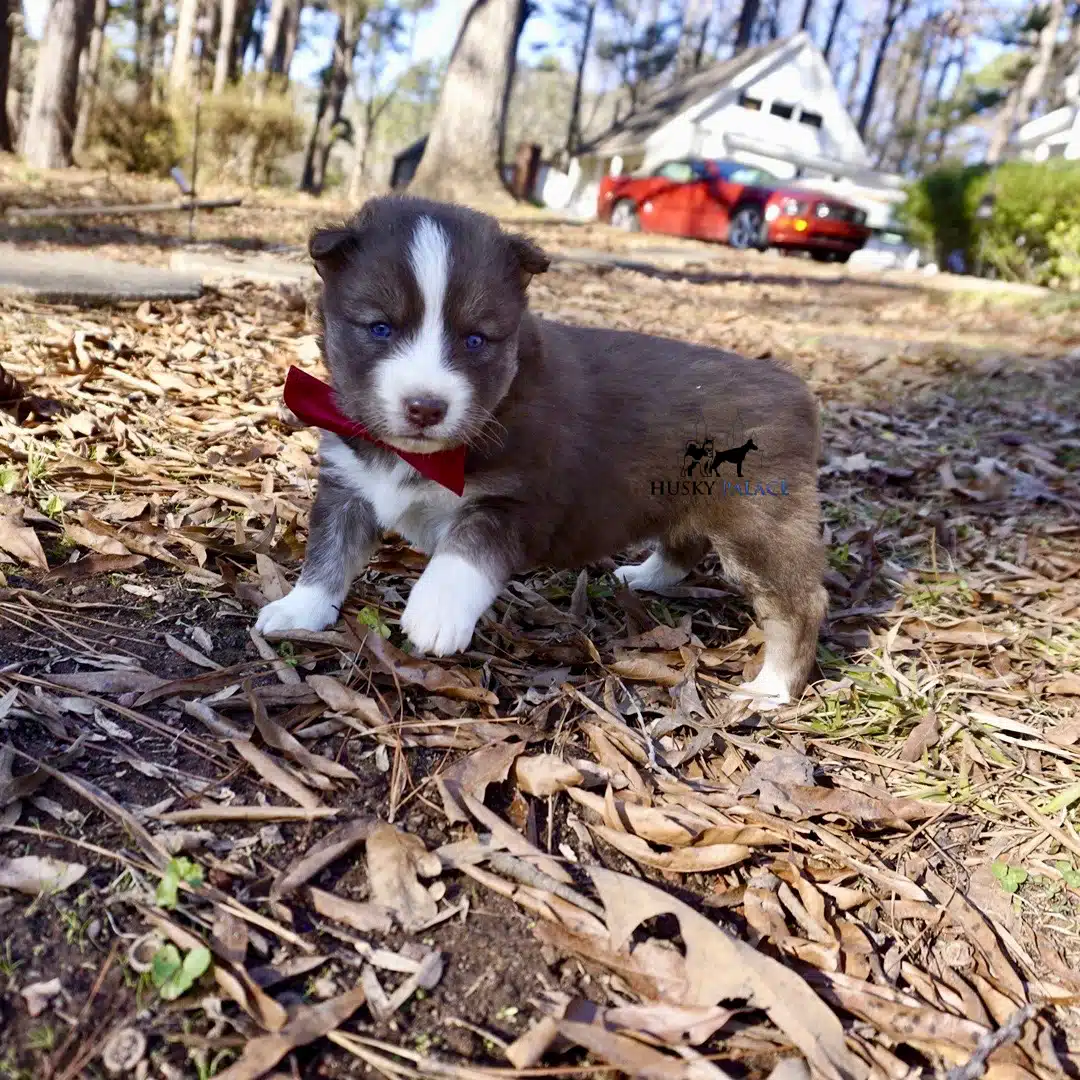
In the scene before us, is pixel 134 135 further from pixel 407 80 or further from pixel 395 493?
pixel 407 80

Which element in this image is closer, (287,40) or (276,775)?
(276,775)

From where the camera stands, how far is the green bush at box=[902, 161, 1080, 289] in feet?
53.3

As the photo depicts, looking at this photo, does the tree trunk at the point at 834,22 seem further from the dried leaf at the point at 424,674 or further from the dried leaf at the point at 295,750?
the dried leaf at the point at 295,750

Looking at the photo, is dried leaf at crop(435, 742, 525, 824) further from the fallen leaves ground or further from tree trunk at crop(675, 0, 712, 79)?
tree trunk at crop(675, 0, 712, 79)

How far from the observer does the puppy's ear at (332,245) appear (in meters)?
2.90

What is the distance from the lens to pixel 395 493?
121 inches

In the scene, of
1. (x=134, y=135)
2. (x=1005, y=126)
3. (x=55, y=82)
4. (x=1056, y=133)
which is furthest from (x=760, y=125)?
(x=55, y=82)

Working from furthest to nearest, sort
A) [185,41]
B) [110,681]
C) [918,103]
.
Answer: [918,103] → [185,41] → [110,681]

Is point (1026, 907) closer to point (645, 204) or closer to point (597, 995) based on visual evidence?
point (597, 995)

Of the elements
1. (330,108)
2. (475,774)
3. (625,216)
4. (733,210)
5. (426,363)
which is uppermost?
(330,108)

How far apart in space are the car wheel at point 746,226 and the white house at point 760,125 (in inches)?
671

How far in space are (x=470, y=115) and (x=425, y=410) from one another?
17.2 m

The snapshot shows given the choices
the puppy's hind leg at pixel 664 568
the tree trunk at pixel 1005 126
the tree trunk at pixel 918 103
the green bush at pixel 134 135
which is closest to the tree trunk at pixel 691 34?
the tree trunk at pixel 918 103

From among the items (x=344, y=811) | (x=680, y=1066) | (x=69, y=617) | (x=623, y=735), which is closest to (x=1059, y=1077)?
(x=680, y=1066)
